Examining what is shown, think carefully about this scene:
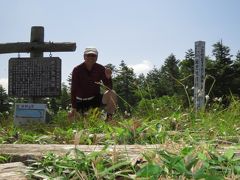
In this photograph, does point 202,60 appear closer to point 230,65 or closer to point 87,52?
point 87,52

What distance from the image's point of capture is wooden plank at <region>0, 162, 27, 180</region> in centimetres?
162

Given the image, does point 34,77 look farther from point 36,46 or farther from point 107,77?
point 107,77

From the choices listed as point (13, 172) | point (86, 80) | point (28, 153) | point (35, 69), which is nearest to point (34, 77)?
point (35, 69)

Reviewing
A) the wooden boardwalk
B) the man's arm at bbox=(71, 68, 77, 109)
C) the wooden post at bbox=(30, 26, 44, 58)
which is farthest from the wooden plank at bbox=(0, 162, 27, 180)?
the wooden post at bbox=(30, 26, 44, 58)

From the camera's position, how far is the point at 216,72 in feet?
120

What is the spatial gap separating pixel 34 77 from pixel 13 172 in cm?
845

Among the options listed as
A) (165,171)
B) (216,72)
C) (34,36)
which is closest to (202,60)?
(34,36)

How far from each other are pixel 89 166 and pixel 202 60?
301 inches

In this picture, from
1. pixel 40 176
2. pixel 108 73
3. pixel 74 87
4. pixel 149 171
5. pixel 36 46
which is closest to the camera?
pixel 149 171

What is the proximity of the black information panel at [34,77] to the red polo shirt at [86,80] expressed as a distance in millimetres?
2762

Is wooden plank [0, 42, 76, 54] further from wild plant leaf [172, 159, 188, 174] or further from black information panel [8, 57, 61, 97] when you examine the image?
wild plant leaf [172, 159, 188, 174]

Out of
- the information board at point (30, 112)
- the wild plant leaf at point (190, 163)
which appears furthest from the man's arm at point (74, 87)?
the wild plant leaf at point (190, 163)

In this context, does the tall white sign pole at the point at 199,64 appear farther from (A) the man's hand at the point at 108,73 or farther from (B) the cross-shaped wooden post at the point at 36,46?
(B) the cross-shaped wooden post at the point at 36,46

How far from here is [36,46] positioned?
31.7 ft
